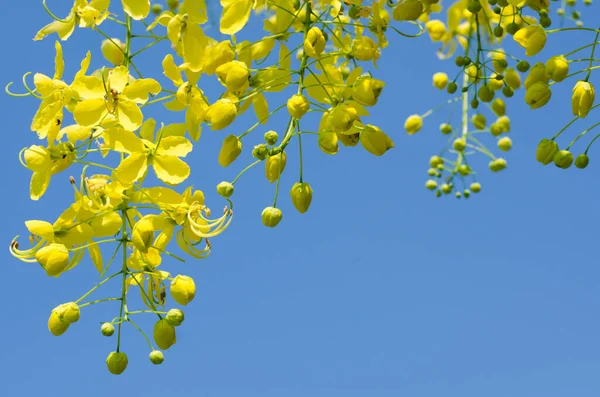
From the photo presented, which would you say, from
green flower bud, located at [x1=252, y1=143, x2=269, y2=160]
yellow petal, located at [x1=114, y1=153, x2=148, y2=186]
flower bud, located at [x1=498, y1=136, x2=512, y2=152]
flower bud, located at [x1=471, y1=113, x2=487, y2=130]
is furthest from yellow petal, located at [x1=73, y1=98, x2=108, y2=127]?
flower bud, located at [x1=498, y1=136, x2=512, y2=152]

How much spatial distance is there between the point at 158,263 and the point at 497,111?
1609 millimetres

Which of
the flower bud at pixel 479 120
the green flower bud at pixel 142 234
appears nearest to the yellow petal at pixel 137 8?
the green flower bud at pixel 142 234

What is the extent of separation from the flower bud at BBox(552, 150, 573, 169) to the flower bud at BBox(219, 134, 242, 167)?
773 mm

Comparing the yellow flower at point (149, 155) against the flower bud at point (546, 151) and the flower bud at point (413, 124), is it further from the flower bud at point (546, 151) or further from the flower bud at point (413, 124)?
the flower bud at point (413, 124)

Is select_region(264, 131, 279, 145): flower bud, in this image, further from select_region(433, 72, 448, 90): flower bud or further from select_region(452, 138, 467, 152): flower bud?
select_region(452, 138, 467, 152): flower bud

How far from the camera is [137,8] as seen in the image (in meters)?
1.86

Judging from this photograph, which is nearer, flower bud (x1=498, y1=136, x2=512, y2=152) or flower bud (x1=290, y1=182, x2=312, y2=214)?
flower bud (x1=290, y1=182, x2=312, y2=214)

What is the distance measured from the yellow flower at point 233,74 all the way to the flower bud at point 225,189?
207 millimetres

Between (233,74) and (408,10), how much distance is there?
1.50 ft

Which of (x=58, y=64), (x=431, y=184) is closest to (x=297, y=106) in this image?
(x=58, y=64)

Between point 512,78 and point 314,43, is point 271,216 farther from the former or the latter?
point 512,78

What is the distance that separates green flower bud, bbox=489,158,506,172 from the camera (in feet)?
12.1

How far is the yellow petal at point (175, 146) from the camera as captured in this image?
180 cm

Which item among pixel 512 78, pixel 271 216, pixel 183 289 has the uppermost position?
pixel 512 78
